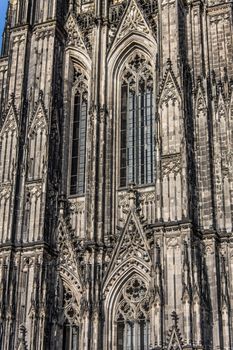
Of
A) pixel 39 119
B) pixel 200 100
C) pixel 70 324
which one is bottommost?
pixel 70 324

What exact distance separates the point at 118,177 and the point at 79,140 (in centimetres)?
276

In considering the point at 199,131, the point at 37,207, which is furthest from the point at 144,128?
the point at 37,207

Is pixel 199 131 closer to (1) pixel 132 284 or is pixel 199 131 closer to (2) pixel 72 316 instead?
(1) pixel 132 284

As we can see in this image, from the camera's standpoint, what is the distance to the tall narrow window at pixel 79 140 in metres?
27.0

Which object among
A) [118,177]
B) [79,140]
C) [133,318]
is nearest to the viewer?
[133,318]

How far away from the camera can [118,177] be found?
26250 millimetres

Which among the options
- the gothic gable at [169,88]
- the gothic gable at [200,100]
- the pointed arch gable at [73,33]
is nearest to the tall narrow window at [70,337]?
the gothic gable at [169,88]

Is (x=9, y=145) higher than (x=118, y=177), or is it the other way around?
(x=9, y=145)

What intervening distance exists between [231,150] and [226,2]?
667 centimetres

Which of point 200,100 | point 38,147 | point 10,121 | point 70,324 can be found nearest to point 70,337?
point 70,324

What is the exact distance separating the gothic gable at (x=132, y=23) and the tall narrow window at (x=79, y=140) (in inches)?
99.6

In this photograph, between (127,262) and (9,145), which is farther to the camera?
(9,145)

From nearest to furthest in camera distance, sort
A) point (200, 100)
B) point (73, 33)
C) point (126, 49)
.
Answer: point (200, 100) → point (126, 49) → point (73, 33)

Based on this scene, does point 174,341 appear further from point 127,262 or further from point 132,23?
point 132,23
